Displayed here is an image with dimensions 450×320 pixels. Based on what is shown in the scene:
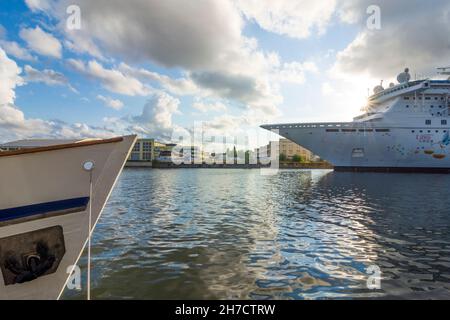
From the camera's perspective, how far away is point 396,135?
5153cm

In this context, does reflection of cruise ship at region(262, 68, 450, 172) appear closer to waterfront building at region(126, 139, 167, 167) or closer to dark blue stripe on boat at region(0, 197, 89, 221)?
dark blue stripe on boat at region(0, 197, 89, 221)

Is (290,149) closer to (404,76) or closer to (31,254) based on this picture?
(404,76)

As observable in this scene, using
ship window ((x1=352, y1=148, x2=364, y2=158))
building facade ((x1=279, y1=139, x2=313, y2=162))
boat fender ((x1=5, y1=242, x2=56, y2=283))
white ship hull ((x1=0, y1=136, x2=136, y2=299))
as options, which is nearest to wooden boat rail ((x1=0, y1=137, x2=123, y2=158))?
white ship hull ((x1=0, y1=136, x2=136, y2=299))

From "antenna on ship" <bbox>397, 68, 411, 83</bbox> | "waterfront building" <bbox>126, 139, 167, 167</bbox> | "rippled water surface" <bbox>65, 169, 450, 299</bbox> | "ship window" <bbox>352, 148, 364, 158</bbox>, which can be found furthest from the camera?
"waterfront building" <bbox>126, 139, 167, 167</bbox>

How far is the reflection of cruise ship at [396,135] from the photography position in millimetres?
51719

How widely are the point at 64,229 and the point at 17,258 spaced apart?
797 mm

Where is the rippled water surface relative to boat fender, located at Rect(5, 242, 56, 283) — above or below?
below

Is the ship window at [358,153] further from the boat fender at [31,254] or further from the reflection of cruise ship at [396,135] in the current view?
the boat fender at [31,254]

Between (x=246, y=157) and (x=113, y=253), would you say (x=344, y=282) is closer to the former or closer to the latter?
(x=113, y=253)

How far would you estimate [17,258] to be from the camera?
4.67 metres

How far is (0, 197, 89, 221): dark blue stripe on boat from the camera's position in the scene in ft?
14.9

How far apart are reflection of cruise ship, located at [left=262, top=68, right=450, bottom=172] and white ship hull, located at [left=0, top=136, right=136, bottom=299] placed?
50.9 metres

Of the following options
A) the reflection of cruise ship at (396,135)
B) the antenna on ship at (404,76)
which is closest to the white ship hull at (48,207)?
the reflection of cruise ship at (396,135)
